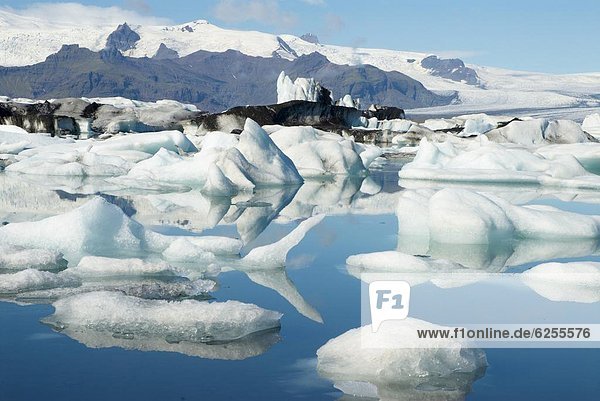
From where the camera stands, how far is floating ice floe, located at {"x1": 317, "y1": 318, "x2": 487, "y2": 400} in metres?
3.22

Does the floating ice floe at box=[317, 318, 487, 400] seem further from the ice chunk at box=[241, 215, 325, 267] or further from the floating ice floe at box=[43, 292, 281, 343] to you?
the ice chunk at box=[241, 215, 325, 267]

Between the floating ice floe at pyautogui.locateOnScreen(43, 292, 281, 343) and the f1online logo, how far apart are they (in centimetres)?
60

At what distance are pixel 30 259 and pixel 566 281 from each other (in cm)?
389

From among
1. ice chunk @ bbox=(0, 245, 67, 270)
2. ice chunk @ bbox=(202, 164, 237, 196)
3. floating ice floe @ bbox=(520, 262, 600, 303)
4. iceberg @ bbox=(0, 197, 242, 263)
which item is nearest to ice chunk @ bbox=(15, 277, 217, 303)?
ice chunk @ bbox=(0, 245, 67, 270)

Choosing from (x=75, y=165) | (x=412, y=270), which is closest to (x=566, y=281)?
(x=412, y=270)

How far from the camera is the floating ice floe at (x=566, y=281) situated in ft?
16.3

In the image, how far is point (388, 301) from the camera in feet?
14.2

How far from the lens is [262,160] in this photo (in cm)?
1351

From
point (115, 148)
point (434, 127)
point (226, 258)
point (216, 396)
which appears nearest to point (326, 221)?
point (226, 258)

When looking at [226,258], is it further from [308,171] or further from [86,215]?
[308,171]

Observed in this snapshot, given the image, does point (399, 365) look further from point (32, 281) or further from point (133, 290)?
point (32, 281)

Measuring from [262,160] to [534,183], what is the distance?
5346mm

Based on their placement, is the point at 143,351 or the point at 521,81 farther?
the point at 521,81

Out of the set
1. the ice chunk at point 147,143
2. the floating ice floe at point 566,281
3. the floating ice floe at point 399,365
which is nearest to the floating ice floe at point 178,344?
the floating ice floe at point 399,365
